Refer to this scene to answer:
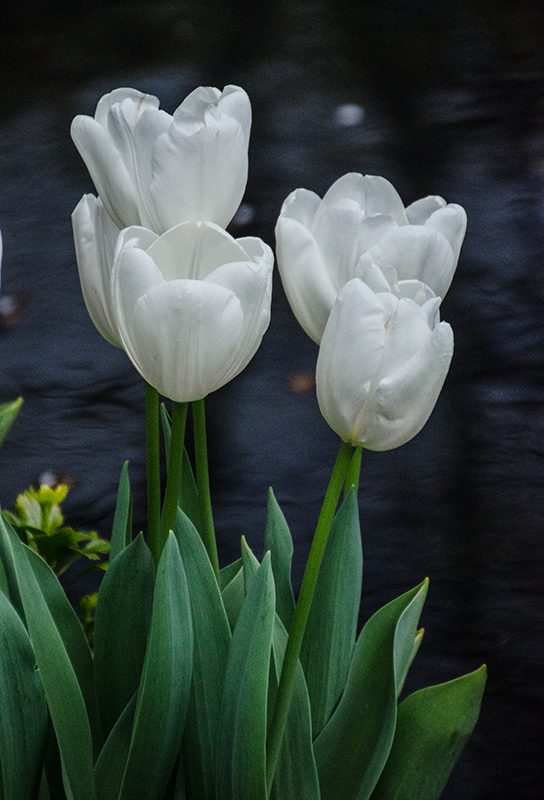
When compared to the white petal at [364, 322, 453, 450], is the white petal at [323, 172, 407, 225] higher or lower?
higher

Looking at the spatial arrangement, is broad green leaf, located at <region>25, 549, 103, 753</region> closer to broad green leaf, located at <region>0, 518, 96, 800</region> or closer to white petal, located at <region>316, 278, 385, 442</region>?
broad green leaf, located at <region>0, 518, 96, 800</region>

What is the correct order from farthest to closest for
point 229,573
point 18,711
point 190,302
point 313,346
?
point 313,346 → point 229,573 → point 18,711 → point 190,302

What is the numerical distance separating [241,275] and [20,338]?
2.61ft

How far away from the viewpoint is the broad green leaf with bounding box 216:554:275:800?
1.51ft

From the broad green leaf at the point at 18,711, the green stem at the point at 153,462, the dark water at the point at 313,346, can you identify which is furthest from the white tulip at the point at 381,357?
the dark water at the point at 313,346

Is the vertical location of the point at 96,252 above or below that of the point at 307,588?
above

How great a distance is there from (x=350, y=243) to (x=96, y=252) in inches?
4.7

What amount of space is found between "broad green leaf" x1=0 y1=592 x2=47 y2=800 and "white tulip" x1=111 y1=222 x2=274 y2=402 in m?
0.16

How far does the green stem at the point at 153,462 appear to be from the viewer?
492 millimetres

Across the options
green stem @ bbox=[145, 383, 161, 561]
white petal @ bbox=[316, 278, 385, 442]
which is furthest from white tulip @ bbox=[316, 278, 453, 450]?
green stem @ bbox=[145, 383, 161, 561]

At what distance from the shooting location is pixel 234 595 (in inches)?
23.8

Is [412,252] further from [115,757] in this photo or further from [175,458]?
[115,757]

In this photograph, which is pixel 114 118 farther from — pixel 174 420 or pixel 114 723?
pixel 114 723

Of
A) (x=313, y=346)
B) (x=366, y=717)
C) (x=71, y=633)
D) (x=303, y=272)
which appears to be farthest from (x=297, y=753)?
(x=313, y=346)
